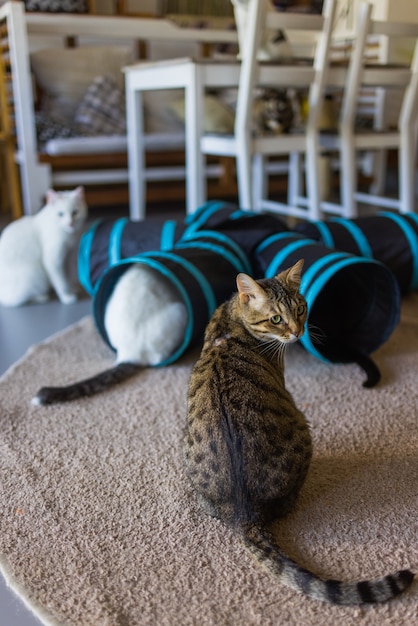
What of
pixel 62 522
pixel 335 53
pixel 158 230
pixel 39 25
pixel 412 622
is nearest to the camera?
pixel 412 622

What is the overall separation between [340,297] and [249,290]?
0.81 meters

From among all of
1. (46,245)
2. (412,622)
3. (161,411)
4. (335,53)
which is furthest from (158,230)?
(335,53)

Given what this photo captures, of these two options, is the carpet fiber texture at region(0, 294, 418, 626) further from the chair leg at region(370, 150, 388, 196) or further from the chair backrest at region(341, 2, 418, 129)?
the chair leg at region(370, 150, 388, 196)

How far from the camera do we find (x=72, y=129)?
3.53 meters

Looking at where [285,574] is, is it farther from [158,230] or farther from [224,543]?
[158,230]

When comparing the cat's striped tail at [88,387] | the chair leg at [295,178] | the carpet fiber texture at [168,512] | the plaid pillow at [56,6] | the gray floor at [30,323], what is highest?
the plaid pillow at [56,6]

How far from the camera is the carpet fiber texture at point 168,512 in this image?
914mm

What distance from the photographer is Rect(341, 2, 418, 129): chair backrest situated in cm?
264

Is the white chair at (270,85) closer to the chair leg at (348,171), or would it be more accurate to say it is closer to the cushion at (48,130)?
the chair leg at (348,171)

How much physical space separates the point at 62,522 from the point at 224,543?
12.0 inches

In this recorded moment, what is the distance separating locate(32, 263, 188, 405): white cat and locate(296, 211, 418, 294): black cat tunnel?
2.19 feet

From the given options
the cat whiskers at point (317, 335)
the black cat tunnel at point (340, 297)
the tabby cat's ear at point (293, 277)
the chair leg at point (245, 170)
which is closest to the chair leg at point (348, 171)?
the chair leg at point (245, 170)

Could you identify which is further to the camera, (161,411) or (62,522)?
(161,411)

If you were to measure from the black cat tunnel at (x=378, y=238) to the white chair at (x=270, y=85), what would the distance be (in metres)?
0.53
